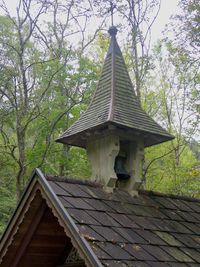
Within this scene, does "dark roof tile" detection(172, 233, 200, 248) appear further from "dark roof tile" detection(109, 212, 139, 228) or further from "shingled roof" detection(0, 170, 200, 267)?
"dark roof tile" detection(109, 212, 139, 228)

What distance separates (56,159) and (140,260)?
10725 mm

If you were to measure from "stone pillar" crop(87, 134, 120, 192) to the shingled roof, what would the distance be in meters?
0.23

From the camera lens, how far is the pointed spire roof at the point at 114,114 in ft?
21.9

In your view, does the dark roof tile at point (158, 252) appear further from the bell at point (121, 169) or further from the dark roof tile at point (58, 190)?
the bell at point (121, 169)

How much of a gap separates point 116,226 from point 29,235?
4.71 ft

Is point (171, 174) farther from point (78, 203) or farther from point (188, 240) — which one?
point (78, 203)

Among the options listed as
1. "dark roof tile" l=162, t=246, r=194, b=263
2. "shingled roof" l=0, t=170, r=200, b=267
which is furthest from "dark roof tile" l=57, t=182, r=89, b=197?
"dark roof tile" l=162, t=246, r=194, b=263

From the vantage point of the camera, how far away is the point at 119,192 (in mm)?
6570

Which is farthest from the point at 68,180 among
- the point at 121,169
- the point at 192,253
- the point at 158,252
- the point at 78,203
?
the point at 192,253

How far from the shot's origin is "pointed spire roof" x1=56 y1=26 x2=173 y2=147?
6672 mm

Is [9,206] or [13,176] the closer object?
[9,206]

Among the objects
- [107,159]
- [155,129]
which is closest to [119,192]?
[107,159]

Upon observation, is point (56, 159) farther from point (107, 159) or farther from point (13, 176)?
point (107, 159)

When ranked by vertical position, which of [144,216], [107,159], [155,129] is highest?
[155,129]
